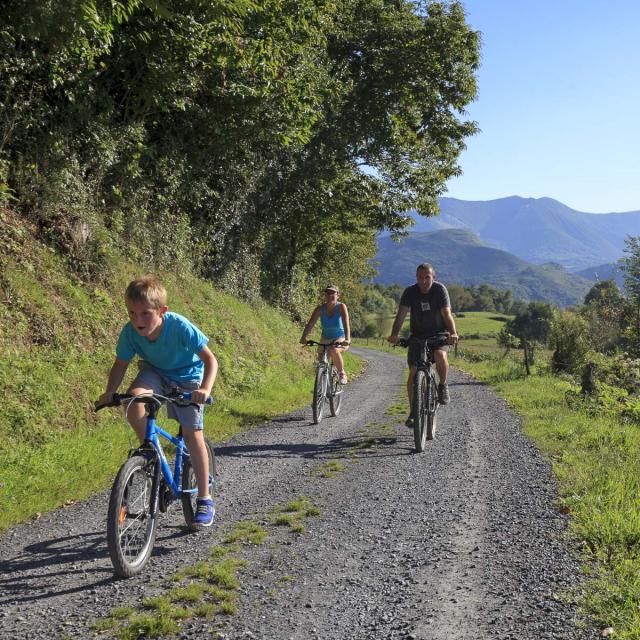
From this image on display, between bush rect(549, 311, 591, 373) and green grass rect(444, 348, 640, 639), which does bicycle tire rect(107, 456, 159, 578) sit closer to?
green grass rect(444, 348, 640, 639)

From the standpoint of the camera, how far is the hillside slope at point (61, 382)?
641cm

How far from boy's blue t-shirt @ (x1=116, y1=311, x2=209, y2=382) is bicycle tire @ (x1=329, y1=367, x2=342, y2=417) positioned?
6994mm

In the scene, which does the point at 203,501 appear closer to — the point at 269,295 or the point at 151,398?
the point at 151,398

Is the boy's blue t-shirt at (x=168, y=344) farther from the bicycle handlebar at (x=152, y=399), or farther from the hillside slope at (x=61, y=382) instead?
the hillside slope at (x=61, y=382)

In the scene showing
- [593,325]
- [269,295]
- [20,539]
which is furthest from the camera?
[593,325]

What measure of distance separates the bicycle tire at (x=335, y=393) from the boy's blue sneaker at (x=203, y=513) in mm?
6660

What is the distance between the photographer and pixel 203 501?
482cm

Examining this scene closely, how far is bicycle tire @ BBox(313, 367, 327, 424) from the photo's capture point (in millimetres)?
10641

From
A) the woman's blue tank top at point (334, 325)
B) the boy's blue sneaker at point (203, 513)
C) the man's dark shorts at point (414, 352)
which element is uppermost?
the woman's blue tank top at point (334, 325)

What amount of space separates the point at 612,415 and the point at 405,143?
14.6m

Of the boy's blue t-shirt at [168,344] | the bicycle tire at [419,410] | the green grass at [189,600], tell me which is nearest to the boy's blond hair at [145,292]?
the boy's blue t-shirt at [168,344]

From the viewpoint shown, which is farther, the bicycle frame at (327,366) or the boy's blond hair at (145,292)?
the bicycle frame at (327,366)

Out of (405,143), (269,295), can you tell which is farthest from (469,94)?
(269,295)

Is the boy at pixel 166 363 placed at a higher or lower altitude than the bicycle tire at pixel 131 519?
higher
